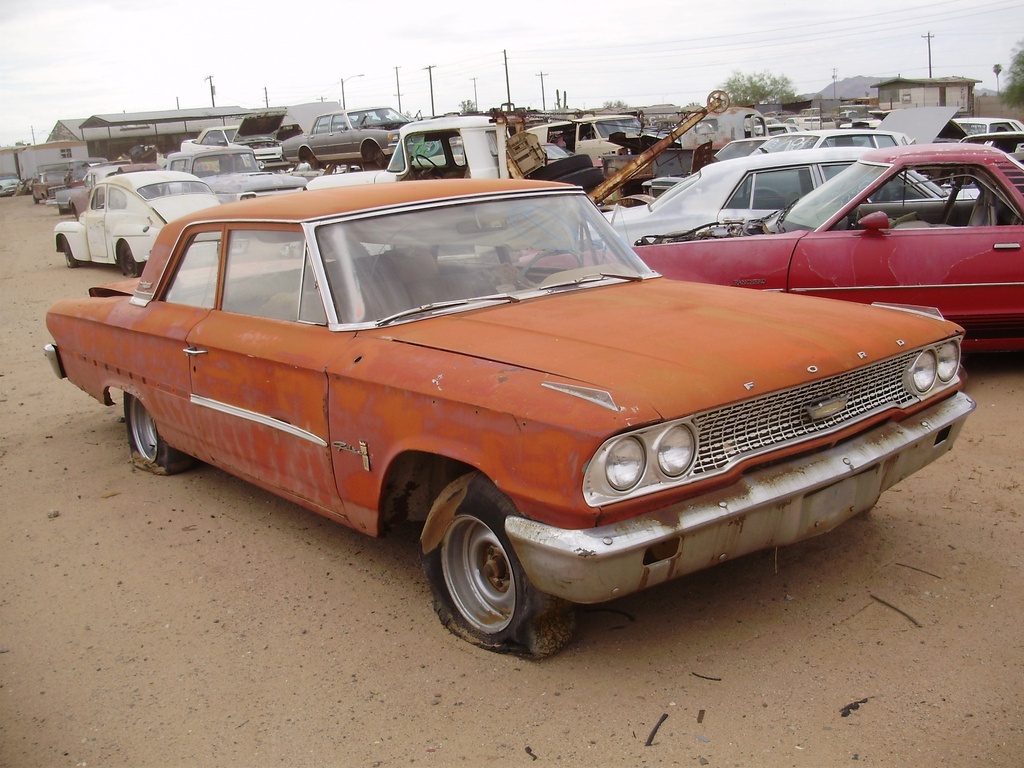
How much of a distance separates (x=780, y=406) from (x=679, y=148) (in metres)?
16.3

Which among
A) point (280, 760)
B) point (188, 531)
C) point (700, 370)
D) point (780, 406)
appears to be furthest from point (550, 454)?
point (188, 531)

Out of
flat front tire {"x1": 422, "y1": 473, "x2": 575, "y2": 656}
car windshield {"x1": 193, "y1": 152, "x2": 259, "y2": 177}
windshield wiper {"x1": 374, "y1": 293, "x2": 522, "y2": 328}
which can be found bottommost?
flat front tire {"x1": 422, "y1": 473, "x2": 575, "y2": 656}

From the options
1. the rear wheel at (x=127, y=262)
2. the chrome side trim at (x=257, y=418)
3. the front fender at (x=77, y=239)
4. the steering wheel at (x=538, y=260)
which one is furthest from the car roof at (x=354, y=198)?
the front fender at (x=77, y=239)

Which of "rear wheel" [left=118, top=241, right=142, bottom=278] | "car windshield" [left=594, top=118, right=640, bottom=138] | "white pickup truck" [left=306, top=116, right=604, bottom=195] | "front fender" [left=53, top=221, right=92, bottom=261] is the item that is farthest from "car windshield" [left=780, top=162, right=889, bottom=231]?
"car windshield" [left=594, top=118, right=640, bottom=138]

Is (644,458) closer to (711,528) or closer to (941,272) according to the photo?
(711,528)

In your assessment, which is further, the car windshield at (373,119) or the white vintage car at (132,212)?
the car windshield at (373,119)

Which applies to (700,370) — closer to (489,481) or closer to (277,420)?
(489,481)

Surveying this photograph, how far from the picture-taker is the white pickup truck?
48.9 ft

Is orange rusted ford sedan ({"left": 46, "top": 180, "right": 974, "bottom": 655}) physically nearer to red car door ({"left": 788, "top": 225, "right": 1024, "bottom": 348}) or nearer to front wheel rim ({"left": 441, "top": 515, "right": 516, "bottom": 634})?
front wheel rim ({"left": 441, "top": 515, "right": 516, "bottom": 634})

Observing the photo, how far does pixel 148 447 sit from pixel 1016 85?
62.7 metres

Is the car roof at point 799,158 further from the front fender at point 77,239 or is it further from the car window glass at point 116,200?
the front fender at point 77,239

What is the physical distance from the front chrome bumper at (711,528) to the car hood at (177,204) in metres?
12.2

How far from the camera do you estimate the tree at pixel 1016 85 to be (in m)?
55.1

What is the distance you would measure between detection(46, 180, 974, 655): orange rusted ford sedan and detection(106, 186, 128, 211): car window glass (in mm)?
10618
